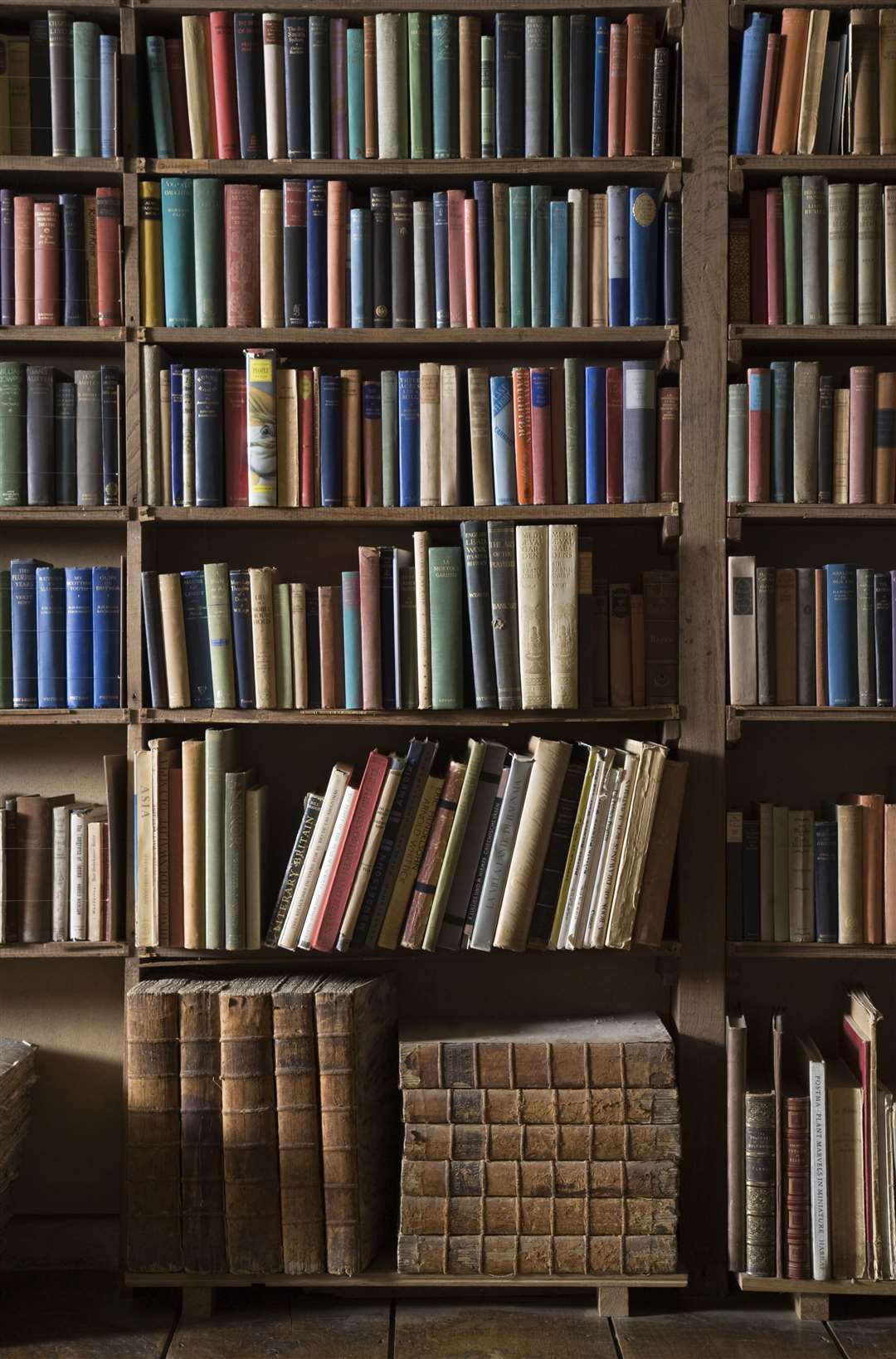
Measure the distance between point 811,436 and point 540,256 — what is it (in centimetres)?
63

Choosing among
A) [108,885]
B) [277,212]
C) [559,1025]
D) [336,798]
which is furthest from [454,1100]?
[277,212]

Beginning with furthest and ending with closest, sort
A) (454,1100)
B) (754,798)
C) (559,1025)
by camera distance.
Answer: (754,798) < (559,1025) < (454,1100)

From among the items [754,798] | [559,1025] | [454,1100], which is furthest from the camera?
[754,798]

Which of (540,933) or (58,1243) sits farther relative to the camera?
(58,1243)

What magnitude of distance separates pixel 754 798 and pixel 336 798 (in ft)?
3.00

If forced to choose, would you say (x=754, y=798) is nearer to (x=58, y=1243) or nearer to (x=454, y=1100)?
(x=454, y=1100)

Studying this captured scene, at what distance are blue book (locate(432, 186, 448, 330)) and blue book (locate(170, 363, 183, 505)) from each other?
0.51 m

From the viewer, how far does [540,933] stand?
2203 mm

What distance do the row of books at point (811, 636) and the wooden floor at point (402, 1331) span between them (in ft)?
3.81

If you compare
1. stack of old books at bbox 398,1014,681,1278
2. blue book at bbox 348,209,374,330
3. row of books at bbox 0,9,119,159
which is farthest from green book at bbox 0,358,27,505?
stack of old books at bbox 398,1014,681,1278

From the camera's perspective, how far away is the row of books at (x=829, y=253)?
88.4 inches

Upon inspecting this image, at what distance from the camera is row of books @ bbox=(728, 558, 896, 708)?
223 centimetres

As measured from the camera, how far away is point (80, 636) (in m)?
2.26

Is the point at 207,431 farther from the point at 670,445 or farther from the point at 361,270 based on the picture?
the point at 670,445
